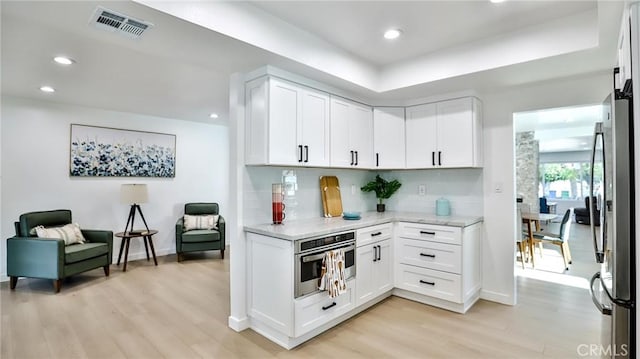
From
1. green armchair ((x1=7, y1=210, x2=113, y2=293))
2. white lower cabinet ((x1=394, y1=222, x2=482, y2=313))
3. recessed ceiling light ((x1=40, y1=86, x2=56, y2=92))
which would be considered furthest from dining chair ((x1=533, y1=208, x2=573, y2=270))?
recessed ceiling light ((x1=40, y1=86, x2=56, y2=92))

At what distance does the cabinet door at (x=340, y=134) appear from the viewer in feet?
11.3

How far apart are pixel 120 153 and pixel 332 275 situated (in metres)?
4.38

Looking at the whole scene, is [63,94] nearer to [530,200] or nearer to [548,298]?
[548,298]

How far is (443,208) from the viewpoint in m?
3.80

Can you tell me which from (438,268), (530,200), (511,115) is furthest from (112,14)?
(530,200)

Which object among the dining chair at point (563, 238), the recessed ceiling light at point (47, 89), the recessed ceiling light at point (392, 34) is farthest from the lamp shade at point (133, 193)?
the dining chair at point (563, 238)

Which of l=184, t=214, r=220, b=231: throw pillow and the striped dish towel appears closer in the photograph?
the striped dish towel

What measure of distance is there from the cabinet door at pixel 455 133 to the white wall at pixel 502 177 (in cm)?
31

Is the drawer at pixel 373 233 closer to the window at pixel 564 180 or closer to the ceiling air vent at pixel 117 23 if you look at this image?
the ceiling air vent at pixel 117 23

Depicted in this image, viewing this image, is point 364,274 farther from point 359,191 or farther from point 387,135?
point 387,135

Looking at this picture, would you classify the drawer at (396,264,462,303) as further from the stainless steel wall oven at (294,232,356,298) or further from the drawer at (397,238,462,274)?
the stainless steel wall oven at (294,232,356,298)

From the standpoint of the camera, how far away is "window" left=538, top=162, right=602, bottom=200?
11594 millimetres

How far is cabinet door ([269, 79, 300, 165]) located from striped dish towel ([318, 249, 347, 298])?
94cm

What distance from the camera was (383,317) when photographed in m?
3.10
